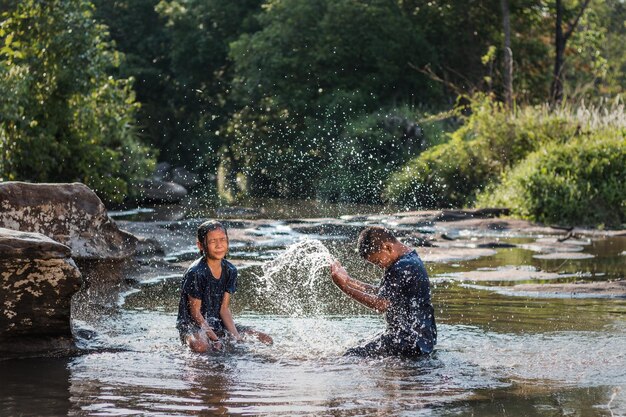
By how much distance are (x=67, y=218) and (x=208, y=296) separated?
520 cm

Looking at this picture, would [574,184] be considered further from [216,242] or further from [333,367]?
[333,367]

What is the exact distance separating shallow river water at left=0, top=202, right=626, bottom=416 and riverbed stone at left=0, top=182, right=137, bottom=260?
4.40ft

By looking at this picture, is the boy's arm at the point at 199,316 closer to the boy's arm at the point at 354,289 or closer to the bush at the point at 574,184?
the boy's arm at the point at 354,289

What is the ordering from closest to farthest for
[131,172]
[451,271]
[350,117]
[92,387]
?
1. [92,387]
2. [451,271]
3. [131,172]
4. [350,117]

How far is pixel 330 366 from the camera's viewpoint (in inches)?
313

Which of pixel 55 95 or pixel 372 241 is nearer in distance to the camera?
pixel 372 241

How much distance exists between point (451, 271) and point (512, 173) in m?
9.48

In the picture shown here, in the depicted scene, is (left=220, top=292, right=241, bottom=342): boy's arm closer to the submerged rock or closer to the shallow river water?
the shallow river water

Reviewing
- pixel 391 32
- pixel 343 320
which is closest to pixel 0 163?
pixel 343 320

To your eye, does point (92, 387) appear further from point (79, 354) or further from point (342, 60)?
point (342, 60)


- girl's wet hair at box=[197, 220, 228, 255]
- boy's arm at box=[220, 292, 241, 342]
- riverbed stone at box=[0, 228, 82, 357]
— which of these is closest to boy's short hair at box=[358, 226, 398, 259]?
girl's wet hair at box=[197, 220, 228, 255]

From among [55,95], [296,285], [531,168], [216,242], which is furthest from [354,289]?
[55,95]

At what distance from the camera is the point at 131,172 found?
28.0 meters

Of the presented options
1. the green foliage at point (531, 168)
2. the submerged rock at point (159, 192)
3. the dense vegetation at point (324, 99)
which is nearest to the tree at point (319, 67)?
the dense vegetation at point (324, 99)
